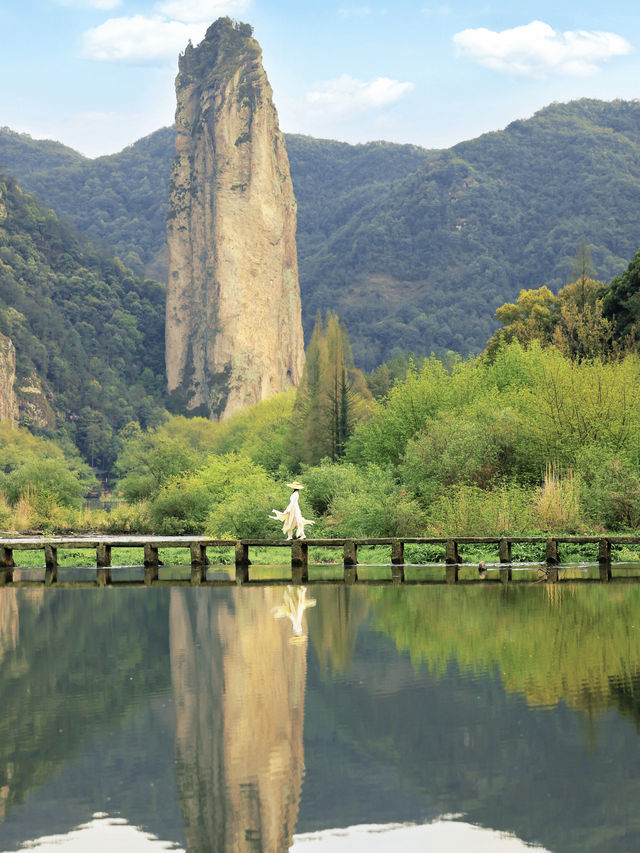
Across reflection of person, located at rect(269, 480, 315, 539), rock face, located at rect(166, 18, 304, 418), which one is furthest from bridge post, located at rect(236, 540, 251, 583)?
rock face, located at rect(166, 18, 304, 418)

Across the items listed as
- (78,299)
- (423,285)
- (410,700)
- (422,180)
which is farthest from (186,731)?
(422,180)

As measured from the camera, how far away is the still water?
27.9 ft

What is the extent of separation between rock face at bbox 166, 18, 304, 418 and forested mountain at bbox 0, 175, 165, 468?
6939 mm

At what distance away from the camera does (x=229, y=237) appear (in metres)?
114

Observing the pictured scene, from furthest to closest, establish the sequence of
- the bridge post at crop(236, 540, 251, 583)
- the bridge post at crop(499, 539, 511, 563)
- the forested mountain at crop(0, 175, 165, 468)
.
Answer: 1. the forested mountain at crop(0, 175, 165, 468)
2. the bridge post at crop(236, 540, 251, 583)
3. the bridge post at crop(499, 539, 511, 563)

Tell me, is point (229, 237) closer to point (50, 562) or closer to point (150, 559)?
point (50, 562)

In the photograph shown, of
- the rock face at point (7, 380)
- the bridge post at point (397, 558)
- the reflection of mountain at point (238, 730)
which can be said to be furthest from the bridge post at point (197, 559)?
the rock face at point (7, 380)

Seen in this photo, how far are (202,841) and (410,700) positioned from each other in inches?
161

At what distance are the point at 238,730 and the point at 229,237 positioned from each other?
4146 inches

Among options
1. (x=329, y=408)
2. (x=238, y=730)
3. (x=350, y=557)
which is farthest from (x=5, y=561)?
(x=329, y=408)

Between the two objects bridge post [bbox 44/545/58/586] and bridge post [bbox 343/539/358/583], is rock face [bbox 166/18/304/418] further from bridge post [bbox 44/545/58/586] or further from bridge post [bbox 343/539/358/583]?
bridge post [bbox 343/539/358/583]

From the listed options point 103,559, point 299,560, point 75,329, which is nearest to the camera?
point 299,560

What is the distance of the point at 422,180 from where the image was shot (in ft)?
471

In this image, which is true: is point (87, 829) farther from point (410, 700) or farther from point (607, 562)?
point (607, 562)
